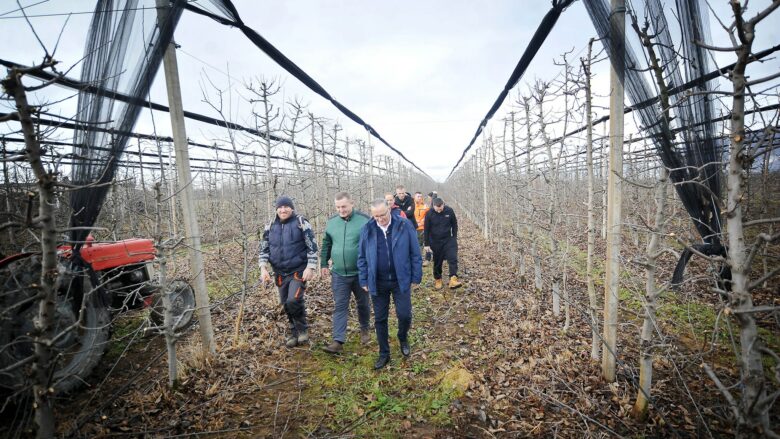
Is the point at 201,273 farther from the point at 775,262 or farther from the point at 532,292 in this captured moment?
the point at 775,262

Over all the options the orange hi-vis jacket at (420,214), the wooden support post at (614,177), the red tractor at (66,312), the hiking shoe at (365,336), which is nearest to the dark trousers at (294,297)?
the hiking shoe at (365,336)

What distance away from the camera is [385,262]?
3768mm

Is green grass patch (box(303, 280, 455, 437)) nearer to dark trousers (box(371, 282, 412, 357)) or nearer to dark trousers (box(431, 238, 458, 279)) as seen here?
dark trousers (box(371, 282, 412, 357))

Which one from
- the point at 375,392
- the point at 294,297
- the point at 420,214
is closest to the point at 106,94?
the point at 294,297

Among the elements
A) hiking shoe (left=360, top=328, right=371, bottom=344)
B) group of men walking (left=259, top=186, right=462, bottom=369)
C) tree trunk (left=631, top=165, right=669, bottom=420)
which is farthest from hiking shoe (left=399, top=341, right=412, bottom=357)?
tree trunk (left=631, top=165, right=669, bottom=420)

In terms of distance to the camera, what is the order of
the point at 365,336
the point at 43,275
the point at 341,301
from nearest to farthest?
the point at 43,275
the point at 341,301
the point at 365,336

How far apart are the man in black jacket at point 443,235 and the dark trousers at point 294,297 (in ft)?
10.6

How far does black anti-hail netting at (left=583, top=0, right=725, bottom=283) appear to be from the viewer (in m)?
2.20

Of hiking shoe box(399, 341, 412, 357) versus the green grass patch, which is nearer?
the green grass patch

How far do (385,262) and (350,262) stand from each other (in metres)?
0.59

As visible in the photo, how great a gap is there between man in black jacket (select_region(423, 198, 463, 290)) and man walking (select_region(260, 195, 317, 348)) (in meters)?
3.09

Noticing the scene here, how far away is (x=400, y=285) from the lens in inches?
147

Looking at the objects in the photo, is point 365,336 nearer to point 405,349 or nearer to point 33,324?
point 405,349

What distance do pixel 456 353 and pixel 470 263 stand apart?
16.0ft
